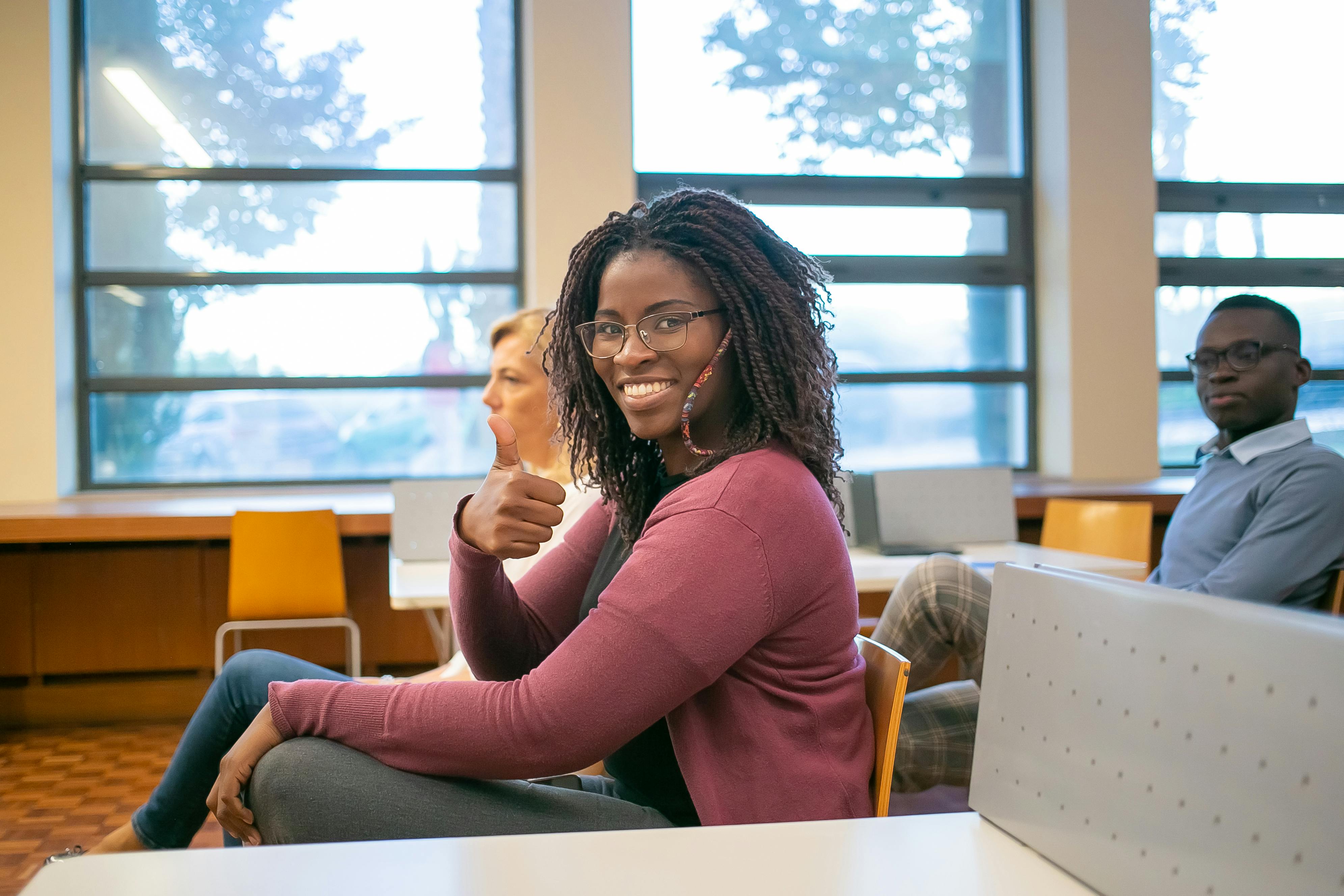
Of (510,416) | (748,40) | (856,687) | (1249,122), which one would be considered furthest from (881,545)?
(1249,122)

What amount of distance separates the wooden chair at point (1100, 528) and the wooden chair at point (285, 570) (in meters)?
2.36

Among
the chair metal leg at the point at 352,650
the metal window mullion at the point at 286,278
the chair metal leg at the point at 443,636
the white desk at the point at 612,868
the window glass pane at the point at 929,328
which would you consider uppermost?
the metal window mullion at the point at 286,278

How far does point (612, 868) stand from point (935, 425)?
4.71 m

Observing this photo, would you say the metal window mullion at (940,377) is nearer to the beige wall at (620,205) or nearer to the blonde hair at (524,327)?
the beige wall at (620,205)

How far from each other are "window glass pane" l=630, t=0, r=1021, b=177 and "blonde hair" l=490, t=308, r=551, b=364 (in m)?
2.56

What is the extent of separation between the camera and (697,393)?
1144mm

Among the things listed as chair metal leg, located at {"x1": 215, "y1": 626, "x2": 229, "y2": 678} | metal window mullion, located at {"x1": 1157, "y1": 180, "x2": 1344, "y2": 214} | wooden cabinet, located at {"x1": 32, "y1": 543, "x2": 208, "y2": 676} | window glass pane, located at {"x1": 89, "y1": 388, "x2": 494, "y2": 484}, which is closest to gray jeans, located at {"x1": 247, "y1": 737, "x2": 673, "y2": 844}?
chair metal leg, located at {"x1": 215, "y1": 626, "x2": 229, "y2": 678}

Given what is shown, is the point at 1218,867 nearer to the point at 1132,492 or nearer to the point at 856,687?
the point at 856,687

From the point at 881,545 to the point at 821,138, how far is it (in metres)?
2.70

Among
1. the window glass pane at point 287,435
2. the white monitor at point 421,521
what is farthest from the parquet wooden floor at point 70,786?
the window glass pane at point 287,435

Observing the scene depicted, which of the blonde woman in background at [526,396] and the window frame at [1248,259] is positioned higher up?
the window frame at [1248,259]

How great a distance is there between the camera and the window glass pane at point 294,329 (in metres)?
4.61

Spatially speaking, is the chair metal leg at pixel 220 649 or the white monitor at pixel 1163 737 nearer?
the white monitor at pixel 1163 737

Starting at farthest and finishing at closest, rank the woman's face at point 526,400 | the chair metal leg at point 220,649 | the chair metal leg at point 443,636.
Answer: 1. the chair metal leg at point 220,649
2. the chair metal leg at point 443,636
3. the woman's face at point 526,400
